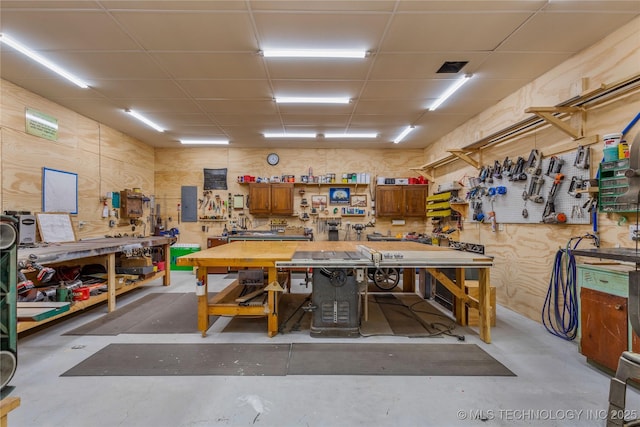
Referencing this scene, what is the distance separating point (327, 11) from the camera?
2.31 meters

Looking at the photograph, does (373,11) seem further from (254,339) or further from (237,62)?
(254,339)

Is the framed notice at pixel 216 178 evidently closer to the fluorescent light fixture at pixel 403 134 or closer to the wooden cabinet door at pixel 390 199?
the wooden cabinet door at pixel 390 199

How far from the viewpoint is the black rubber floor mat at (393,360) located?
2.29 meters

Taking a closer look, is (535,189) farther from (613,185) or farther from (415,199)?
(415,199)

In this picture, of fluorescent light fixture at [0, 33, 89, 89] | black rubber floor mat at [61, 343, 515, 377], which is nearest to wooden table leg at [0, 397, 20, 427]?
black rubber floor mat at [61, 343, 515, 377]

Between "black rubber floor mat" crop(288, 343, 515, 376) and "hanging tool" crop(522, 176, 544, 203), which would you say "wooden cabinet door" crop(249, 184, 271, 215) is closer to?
"black rubber floor mat" crop(288, 343, 515, 376)

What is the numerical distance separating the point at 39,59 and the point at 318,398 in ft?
14.4

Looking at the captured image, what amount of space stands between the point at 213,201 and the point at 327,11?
5.30 metres

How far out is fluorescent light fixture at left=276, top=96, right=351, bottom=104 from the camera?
393cm

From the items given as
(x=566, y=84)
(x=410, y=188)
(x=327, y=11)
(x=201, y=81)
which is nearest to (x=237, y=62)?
(x=201, y=81)

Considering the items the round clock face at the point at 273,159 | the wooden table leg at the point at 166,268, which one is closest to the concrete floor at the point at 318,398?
the wooden table leg at the point at 166,268

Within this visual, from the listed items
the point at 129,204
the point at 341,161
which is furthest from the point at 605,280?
the point at 129,204

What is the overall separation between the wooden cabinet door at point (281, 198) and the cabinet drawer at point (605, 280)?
4.98 metres

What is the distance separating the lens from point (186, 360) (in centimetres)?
247
